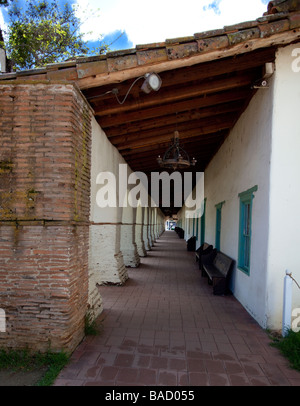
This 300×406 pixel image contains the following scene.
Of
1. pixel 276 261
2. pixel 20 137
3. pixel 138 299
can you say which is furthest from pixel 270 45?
pixel 138 299

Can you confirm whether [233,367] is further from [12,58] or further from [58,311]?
[12,58]

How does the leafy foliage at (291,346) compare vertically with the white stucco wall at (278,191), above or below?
below

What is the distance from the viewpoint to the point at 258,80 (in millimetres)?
4793

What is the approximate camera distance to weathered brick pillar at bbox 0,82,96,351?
361 centimetres

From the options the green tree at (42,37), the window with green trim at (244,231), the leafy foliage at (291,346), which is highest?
the green tree at (42,37)

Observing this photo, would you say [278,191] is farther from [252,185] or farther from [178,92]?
[178,92]

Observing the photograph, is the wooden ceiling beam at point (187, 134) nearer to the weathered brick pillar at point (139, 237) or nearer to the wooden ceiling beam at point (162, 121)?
the wooden ceiling beam at point (162, 121)

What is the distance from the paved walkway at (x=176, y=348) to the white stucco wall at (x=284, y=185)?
793mm

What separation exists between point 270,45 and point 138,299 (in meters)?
5.26

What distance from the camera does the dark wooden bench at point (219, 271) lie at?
6.86 metres

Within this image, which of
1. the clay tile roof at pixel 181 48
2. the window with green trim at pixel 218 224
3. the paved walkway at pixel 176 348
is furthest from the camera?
the window with green trim at pixel 218 224

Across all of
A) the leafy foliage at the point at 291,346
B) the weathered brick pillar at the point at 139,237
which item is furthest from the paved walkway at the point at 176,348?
the weathered brick pillar at the point at 139,237

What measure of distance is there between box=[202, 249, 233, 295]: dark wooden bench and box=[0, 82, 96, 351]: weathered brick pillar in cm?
401

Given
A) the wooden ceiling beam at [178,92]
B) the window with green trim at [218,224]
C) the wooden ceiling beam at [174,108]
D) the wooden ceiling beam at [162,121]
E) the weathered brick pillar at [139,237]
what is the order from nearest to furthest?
the wooden ceiling beam at [178,92] < the wooden ceiling beam at [174,108] < the wooden ceiling beam at [162,121] < the window with green trim at [218,224] < the weathered brick pillar at [139,237]
